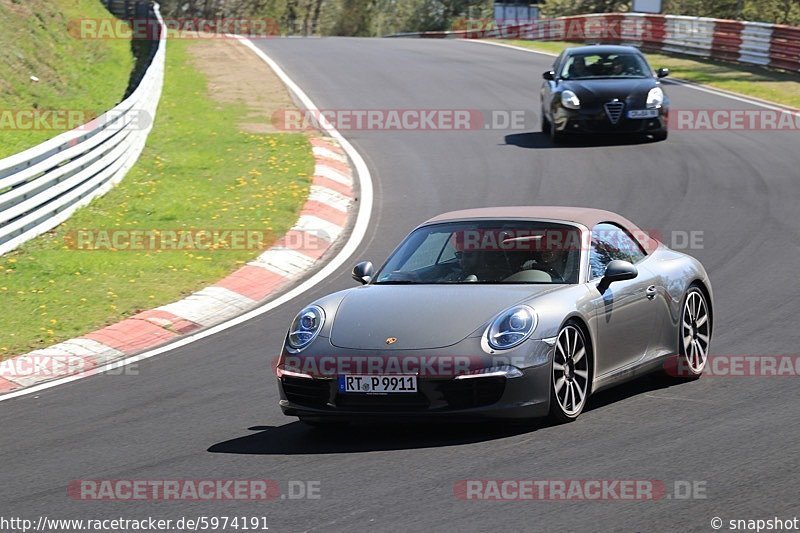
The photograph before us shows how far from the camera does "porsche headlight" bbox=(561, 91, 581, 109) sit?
19.6 m

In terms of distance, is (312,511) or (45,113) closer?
(312,511)

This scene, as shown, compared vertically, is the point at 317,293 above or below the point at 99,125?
below

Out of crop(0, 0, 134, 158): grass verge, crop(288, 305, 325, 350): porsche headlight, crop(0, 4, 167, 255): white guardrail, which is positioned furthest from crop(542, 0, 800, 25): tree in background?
crop(288, 305, 325, 350): porsche headlight

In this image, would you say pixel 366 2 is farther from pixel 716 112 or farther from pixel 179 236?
pixel 179 236

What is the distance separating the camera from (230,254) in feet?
44.8

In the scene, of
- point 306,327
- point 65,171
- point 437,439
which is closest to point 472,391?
point 437,439

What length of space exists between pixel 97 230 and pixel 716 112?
1262 cm

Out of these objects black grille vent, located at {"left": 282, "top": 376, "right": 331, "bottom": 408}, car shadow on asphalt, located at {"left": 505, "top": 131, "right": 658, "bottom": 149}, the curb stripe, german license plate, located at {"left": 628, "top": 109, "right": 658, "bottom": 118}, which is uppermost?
german license plate, located at {"left": 628, "top": 109, "right": 658, "bottom": 118}

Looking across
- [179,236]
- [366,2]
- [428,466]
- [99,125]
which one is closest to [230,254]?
[179,236]

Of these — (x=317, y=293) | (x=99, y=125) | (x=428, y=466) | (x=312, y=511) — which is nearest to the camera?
(x=312, y=511)

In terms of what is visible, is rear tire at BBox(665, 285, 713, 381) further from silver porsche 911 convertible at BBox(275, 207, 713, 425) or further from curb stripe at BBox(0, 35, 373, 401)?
curb stripe at BBox(0, 35, 373, 401)

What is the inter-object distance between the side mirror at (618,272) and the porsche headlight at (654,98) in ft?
40.3

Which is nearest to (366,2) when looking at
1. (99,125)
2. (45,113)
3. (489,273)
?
(45,113)

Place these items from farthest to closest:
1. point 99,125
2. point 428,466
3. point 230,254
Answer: point 99,125
point 230,254
point 428,466
